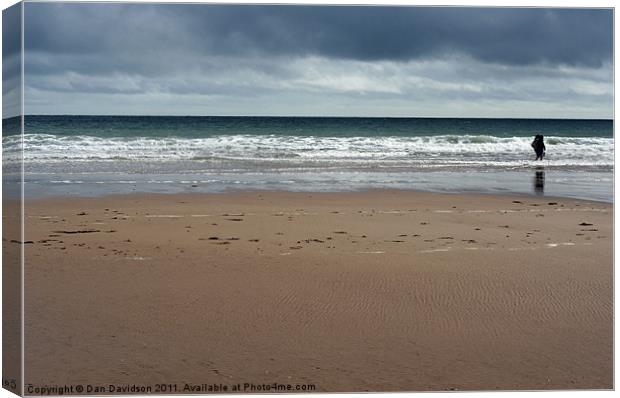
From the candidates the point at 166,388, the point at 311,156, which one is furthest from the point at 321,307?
the point at 311,156

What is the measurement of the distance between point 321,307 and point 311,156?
1108cm

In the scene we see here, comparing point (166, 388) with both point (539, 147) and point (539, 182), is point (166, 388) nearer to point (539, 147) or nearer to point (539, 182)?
point (539, 182)

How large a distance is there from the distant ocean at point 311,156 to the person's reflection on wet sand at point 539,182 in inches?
0.6

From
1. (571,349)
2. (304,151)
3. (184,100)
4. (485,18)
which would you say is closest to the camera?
(571,349)

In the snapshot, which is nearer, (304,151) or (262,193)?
(262,193)

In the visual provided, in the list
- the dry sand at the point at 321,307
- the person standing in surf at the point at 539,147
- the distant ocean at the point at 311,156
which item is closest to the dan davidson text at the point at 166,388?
the dry sand at the point at 321,307

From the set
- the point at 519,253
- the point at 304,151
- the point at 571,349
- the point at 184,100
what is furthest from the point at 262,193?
the point at 304,151

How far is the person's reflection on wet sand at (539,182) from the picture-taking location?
9.41 metres

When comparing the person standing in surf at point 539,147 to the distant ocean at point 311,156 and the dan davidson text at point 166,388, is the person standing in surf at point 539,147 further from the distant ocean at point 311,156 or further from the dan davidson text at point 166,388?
the dan davidson text at point 166,388

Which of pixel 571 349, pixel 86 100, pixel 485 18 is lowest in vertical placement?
pixel 571 349

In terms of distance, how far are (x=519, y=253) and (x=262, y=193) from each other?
4324 mm

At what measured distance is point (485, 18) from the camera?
12.4 feet

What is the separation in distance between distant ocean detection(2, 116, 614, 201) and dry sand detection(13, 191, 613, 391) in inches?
59.4

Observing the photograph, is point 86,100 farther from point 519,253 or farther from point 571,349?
point 571,349
